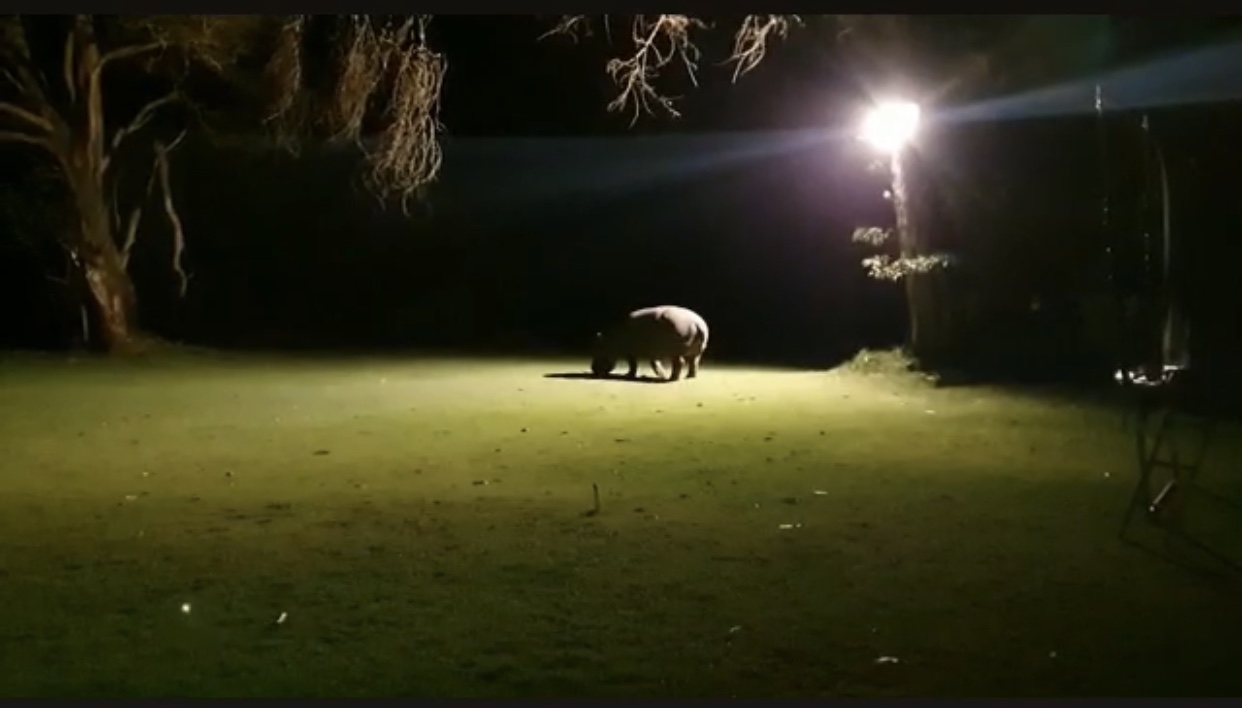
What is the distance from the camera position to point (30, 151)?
68.8ft

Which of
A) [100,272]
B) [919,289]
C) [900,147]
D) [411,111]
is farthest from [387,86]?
[100,272]

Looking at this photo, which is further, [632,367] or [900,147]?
[632,367]

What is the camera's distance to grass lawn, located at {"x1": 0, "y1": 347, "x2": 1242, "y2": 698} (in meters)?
4.90

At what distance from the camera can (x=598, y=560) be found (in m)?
6.52

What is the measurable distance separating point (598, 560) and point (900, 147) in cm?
975

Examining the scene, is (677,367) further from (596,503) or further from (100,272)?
(100,272)

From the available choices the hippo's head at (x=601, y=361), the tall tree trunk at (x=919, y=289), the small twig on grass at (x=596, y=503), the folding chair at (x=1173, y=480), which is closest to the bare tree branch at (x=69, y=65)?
the hippo's head at (x=601, y=361)

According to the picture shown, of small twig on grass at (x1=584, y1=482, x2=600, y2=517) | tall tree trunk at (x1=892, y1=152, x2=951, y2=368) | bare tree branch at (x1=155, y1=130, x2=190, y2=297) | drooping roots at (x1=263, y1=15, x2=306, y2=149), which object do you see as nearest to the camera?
small twig on grass at (x1=584, y1=482, x2=600, y2=517)

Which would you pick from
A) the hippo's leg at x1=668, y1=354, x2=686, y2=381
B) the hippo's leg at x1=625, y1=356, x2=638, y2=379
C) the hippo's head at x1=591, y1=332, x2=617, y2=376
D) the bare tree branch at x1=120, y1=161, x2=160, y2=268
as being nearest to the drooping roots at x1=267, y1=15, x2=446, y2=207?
the hippo's head at x1=591, y1=332, x2=617, y2=376

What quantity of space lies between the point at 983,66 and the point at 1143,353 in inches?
154

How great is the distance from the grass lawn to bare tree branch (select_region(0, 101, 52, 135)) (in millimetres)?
9039

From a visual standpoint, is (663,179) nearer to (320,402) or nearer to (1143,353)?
(320,402)

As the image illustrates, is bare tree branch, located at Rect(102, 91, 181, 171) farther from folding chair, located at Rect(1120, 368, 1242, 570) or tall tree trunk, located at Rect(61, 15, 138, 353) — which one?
folding chair, located at Rect(1120, 368, 1242, 570)

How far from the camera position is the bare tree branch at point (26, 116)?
19.2 metres
